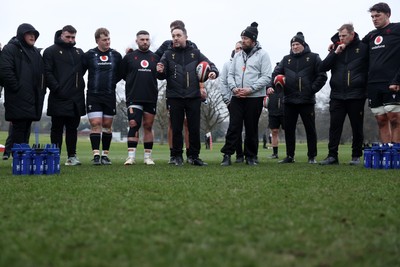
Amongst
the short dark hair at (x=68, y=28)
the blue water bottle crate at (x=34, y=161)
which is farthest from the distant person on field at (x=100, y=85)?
the blue water bottle crate at (x=34, y=161)

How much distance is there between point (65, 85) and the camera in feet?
25.4

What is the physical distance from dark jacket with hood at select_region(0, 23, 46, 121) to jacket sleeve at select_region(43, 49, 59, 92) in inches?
9.0

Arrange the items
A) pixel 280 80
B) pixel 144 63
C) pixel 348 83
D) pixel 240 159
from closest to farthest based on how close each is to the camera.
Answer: pixel 348 83
pixel 144 63
pixel 280 80
pixel 240 159

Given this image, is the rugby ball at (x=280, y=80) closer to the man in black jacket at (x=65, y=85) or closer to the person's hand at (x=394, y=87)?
the person's hand at (x=394, y=87)

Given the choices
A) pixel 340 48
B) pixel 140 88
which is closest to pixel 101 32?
pixel 140 88

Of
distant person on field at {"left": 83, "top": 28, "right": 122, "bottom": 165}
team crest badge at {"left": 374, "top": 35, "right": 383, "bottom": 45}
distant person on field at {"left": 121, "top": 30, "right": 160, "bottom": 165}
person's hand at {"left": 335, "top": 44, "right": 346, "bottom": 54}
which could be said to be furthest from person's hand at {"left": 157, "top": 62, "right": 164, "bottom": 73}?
team crest badge at {"left": 374, "top": 35, "right": 383, "bottom": 45}

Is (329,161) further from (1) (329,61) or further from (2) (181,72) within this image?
(2) (181,72)

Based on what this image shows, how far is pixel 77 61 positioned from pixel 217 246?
21.3 ft

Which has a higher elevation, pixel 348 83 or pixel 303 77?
pixel 303 77

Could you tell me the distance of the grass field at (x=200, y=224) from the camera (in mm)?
2061

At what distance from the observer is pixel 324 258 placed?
2.05 meters

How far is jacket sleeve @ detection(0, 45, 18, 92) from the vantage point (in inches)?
266

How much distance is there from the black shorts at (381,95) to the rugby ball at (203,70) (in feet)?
9.00

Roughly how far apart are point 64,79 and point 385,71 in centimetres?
546
